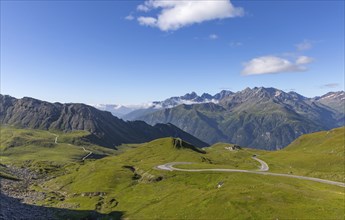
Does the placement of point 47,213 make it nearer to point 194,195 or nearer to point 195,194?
point 194,195

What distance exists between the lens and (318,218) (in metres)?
68.0

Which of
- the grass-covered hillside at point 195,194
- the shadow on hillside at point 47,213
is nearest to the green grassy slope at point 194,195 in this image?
the grass-covered hillside at point 195,194

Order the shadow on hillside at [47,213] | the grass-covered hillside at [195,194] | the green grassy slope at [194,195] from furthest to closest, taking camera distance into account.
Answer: the shadow on hillside at [47,213], the grass-covered hillside at [195,194], the green grassy slope at [194,195]

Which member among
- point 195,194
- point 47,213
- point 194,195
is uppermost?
point 195,194

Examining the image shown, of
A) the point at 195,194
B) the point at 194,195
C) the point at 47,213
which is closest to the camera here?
the point at 194,195

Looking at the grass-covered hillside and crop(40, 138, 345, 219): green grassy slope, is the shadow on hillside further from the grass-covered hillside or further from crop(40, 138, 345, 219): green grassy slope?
crop(40, 138, 345, 219): green grassy slope

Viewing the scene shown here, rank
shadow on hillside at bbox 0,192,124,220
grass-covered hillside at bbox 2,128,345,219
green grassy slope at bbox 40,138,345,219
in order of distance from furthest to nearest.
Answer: shadow on hillside at bbox 0,192,124,220 → grass-covered hillside at bbox 2,128,345,219 → green grassy slope at bbox 40,138,345,219

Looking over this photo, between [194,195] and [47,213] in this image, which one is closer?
[194,195]

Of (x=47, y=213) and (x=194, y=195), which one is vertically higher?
(x=194, y=195)

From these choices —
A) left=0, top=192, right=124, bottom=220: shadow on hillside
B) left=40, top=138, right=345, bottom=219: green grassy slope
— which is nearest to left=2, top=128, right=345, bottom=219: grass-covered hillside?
left=40, top=138, right=345, bottom=219: green grassy slope

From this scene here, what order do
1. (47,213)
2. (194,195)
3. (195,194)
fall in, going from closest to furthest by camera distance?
1. (194,195)
2. (195,194)
3. (47,213)

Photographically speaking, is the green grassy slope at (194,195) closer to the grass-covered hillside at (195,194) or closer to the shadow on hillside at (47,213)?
the grass-covered hillside at (195,194)

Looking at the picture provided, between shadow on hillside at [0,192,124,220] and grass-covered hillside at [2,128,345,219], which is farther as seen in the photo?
shadow on hillside at [0,192,124,220]

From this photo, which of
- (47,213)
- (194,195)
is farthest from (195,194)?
(47,213)
